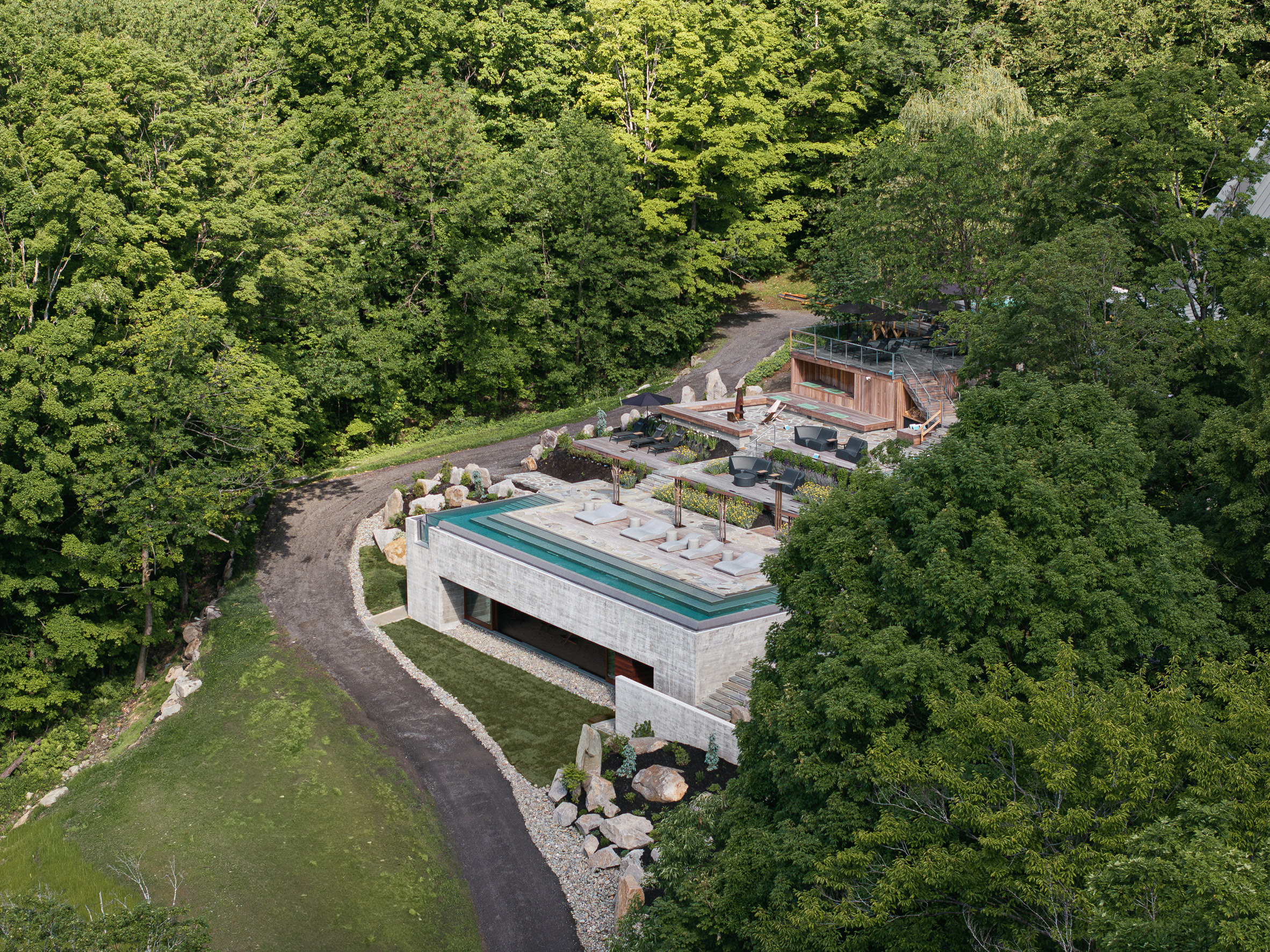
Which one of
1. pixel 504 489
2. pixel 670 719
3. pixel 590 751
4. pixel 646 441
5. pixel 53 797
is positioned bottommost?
pixel 53 797

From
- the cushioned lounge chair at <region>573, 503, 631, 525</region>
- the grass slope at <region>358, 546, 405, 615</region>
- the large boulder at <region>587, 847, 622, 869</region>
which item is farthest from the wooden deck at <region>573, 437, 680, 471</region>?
the large boulder at <region>587, 847, 622, 869</region>

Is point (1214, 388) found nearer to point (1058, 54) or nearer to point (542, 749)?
point (542, 749)

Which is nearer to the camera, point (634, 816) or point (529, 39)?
point (634, 816)

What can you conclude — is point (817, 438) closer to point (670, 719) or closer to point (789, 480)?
point (789, 480)

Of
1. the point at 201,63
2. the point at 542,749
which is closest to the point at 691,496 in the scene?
the point at 542,749

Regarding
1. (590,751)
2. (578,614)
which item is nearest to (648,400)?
(578,614)
